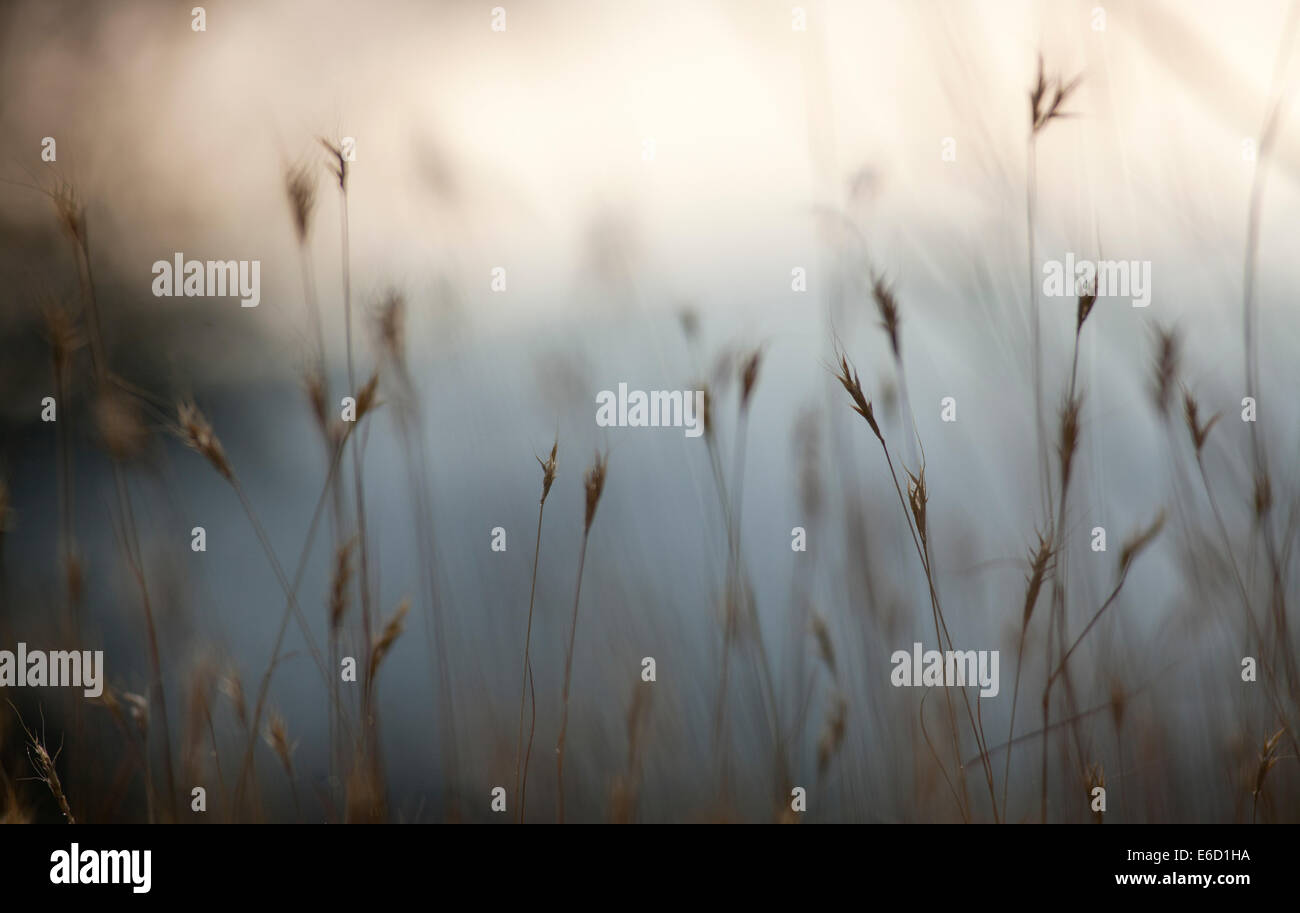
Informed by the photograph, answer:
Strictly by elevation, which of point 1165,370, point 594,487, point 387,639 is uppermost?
point 1165,370

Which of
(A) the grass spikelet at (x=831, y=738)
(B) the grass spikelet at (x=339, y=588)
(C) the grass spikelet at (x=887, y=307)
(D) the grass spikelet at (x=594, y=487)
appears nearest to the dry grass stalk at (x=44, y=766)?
(B) the grass spikelet at (x=339, y=588)

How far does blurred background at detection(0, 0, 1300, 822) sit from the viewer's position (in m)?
1.24

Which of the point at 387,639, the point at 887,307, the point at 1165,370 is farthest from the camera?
the point at 1165,370

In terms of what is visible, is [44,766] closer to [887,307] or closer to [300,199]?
[300,199]

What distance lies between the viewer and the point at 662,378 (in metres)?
1.32

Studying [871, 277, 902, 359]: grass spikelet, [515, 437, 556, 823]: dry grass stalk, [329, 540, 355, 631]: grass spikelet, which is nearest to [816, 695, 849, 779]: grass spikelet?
[515, 437, 556, 823]: dry grass stalk

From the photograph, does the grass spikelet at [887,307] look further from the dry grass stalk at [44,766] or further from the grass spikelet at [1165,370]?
the dry grass stalk at [44,766]

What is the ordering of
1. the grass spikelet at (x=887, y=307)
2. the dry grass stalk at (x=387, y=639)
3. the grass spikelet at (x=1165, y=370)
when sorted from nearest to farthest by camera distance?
1. the dry grass stalk at (x=387, y=639)
2. the grass spikelet at (x=887, y=307)
3. the grass spikelet at (x=1165, y=370)

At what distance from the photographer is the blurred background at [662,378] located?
1.24 meters

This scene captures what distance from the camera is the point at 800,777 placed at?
1171 millimetres

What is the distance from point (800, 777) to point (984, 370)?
0.82 metres

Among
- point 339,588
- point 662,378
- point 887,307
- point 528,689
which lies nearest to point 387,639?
point 339,588

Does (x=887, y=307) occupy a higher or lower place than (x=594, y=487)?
higher
